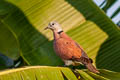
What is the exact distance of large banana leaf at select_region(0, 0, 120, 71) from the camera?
236cm

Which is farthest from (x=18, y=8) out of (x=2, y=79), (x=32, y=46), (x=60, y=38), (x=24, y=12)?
(x=2, y=79)

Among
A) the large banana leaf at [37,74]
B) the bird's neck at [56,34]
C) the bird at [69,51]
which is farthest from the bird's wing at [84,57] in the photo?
the large banana leaf at [37,74]

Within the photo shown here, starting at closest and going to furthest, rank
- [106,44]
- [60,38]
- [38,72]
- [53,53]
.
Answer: [38,72] < [106,44] < [53,53] < [60,38]

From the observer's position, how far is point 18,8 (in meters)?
2.54

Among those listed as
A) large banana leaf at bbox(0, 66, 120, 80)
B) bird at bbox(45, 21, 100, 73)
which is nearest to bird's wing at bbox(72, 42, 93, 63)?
bird at bbox(45, 21, 100, 73)

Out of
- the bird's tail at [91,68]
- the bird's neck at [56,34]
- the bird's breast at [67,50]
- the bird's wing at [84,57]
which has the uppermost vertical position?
the bird's neck at [56,34]

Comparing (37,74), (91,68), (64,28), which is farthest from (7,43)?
(37,74)

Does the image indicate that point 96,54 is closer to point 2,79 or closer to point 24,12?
point 24,12

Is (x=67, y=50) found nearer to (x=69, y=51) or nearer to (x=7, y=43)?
(x=69, y=51)

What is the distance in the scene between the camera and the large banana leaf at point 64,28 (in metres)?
2.36

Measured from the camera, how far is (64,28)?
257 cm

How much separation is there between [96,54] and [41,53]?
17.3 inches

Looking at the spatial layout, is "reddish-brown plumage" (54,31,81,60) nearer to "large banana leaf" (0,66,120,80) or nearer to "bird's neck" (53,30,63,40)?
"bird's neck" (53,30,63,40)

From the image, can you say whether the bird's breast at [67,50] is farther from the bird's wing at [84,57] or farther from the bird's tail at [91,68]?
the bird's tail at [91,68]
